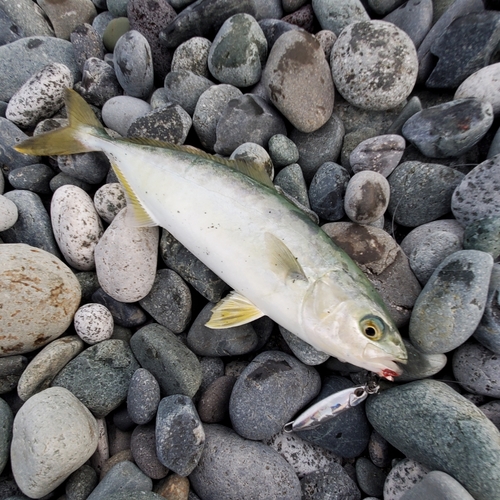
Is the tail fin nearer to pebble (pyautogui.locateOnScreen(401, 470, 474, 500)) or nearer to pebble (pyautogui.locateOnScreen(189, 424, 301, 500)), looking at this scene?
pebble (pyautogui.locateOnScreen(189, 424, 301, 500))

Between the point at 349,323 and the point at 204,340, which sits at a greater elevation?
the point at 349,323

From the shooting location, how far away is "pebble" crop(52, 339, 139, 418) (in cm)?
265

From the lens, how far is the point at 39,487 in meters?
2.26

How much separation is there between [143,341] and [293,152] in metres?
2.27

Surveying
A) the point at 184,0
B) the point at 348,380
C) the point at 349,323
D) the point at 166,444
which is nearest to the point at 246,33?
the point at 184,0

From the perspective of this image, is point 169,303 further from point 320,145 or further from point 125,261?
point 320,145

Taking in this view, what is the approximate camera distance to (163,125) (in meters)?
3.30

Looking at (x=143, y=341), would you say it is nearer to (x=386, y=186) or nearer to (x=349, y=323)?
(x=349, y=323)

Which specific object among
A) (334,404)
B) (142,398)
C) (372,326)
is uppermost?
(372,326)

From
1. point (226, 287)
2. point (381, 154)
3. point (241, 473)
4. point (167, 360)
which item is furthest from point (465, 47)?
point (241, 473)

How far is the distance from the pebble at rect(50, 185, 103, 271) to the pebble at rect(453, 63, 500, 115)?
3695 millimetres

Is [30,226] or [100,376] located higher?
[30,226]

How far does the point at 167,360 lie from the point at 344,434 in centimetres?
156

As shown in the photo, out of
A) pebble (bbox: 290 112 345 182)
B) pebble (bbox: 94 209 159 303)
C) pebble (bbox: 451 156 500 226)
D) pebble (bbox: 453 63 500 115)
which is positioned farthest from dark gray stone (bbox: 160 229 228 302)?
pebble (bbox: 453 63 500 115)
